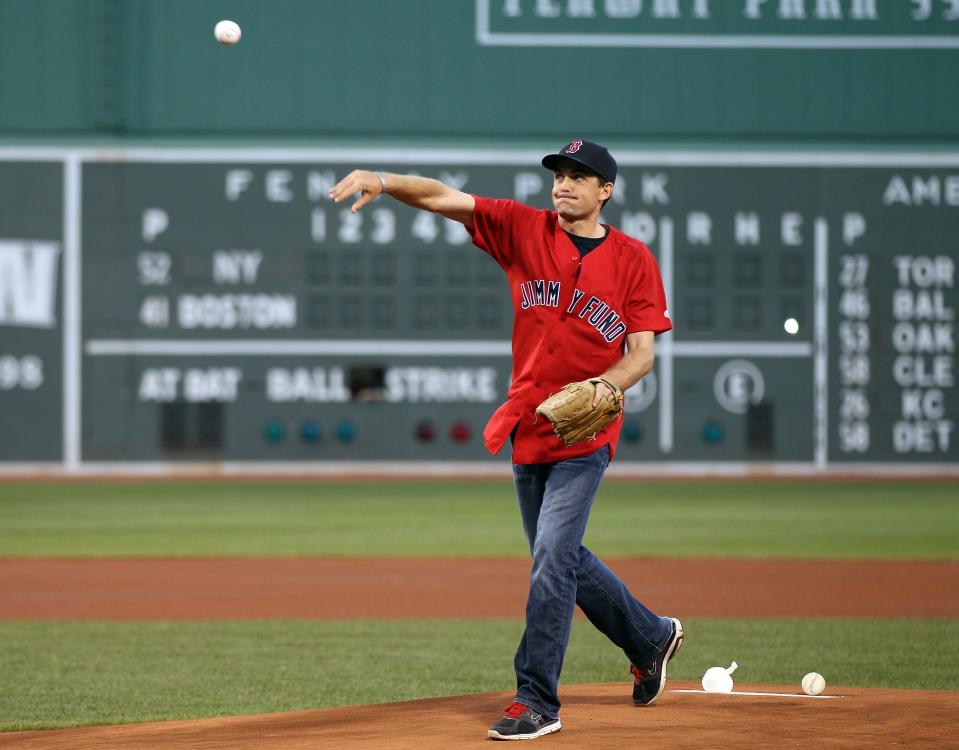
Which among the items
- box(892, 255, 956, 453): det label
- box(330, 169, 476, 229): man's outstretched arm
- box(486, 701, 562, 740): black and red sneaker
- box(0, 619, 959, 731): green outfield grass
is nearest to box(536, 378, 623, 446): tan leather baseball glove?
box(330, 169, 476, 229): man's outstretched arm

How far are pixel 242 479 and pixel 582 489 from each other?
15334 millimetres

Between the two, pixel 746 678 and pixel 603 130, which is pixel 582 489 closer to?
pixel 746 678

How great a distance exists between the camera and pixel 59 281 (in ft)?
62.9

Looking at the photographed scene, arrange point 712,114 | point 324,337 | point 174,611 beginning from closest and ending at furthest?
point 174,611 < point 324,337 < point 712,114

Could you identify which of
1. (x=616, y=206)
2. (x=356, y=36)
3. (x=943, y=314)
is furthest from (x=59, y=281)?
(x=943, y=314)

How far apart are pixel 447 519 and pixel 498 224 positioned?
10.0m

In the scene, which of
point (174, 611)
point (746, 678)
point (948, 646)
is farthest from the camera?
point (174, 611)

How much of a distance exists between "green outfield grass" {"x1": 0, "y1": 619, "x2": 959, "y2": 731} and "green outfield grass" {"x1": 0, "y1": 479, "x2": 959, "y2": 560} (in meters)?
3.88

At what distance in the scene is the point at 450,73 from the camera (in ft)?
64.3

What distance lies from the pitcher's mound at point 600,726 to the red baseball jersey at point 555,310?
842 mm

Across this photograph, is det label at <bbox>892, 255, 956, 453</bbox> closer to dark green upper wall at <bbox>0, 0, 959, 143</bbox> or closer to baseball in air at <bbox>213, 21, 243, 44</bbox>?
dark green upper wall at <bbox>0, 0, 959, 143</bbox>

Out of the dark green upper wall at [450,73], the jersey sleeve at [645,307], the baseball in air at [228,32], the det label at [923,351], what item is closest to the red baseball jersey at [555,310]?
the jersey sleeve at [645,307]

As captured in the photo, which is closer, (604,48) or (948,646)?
(948,646)

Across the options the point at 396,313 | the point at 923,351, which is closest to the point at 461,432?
the point at 396,313
